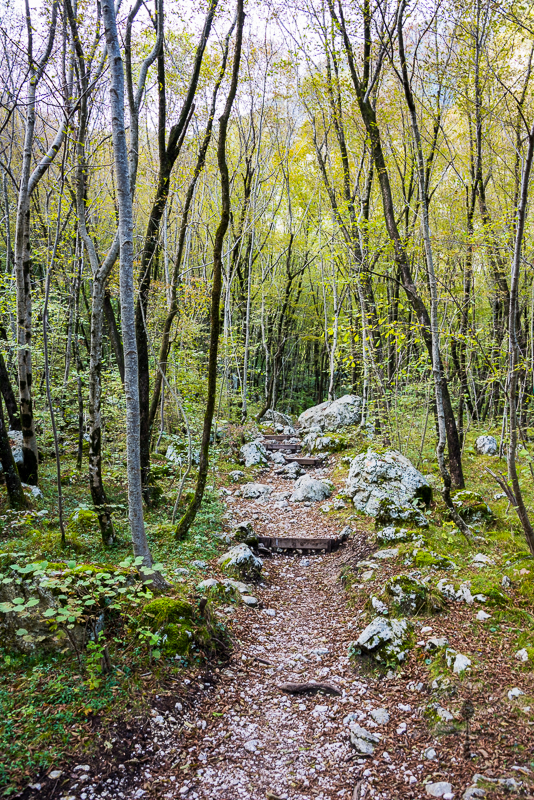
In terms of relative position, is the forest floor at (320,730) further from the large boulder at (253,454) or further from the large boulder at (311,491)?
the large boulder at (253,454)

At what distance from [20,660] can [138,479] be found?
63.8 inches

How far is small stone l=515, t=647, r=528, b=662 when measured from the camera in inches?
128

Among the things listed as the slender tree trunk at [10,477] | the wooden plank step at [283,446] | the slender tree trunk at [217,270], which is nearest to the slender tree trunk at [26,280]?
the slender tree trunk at [10,477]

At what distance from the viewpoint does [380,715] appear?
3.21 m

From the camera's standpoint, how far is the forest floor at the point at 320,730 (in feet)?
8.41

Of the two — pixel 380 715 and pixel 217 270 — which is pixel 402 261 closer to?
pixel 217 270

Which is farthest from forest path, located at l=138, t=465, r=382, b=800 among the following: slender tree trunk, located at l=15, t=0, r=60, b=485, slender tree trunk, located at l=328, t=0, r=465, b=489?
slender tree trunk, located at l=15, t=0, r=60, b=485

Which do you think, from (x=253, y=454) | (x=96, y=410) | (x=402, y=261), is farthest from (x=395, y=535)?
(x=253, y=454)

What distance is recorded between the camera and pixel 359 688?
362cm

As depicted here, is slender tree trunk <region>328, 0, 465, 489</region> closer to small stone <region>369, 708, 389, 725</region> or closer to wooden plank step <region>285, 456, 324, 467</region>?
small stone <region>369, 708, 389, 725</region>

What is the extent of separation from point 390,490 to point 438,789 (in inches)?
188

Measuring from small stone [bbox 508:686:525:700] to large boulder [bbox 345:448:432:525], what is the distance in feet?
11.2

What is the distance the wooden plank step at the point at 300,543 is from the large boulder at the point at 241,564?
1051mm

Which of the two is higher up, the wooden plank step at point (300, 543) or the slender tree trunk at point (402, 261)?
the slender tree trunk at point (402, 261)
